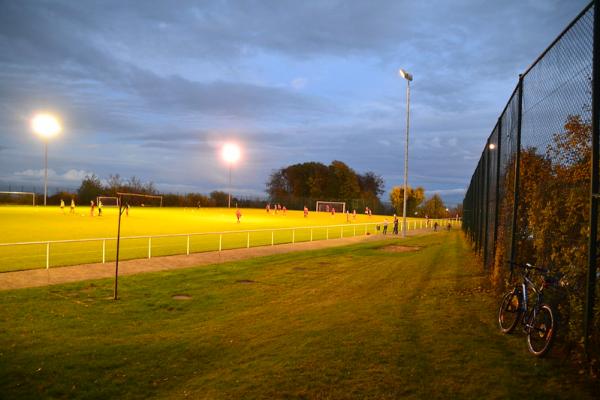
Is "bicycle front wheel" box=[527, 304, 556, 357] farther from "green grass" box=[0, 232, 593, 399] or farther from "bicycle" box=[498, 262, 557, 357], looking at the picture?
"green grass" box=[0, 232, 593, 399]

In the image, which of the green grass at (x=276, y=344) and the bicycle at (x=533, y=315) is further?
the bicycle at (x=533, y=315)

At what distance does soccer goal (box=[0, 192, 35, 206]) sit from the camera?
2185 inches

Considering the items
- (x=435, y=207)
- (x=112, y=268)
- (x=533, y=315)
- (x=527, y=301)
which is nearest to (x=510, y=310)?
(x=527, y=301)

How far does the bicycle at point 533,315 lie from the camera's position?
4477 mm

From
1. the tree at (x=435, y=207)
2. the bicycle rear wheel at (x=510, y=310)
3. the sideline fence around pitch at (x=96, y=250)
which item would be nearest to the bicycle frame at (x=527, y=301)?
the bicycle rear wheel at (x=510, y=310)

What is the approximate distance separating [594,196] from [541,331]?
1501 mm

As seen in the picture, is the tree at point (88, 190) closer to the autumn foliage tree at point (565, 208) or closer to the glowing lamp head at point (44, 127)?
the glowing lamp head at point (44, 127)

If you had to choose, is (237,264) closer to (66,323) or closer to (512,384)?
(66,323)

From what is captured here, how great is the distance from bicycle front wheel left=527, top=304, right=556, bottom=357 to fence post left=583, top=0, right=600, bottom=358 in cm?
48

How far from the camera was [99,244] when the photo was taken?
20328 mm

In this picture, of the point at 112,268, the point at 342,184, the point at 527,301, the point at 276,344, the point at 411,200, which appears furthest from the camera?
the point at 342,184

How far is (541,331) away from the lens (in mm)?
4590

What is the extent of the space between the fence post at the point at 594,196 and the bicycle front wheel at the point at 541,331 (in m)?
0.48

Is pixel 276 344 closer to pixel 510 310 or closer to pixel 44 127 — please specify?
pixel 510 310
